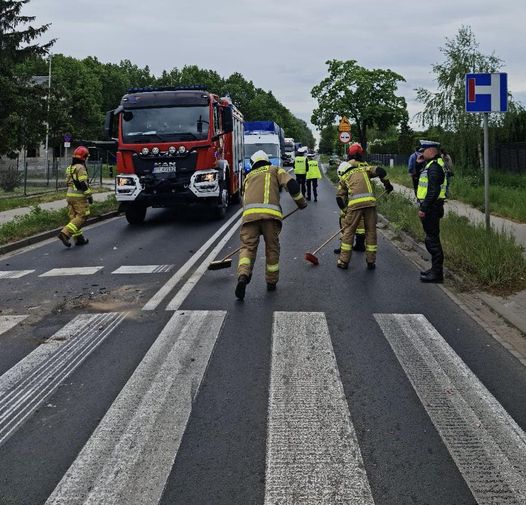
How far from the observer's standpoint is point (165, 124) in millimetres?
15039

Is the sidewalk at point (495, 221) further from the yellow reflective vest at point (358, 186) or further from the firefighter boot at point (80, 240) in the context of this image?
the firefighter boot at point (80, 240)

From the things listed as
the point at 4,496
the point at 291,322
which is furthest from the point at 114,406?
the point at 291,322

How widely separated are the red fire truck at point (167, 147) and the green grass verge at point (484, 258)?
18.7 feet

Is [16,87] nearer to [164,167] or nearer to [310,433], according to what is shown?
[164,167]

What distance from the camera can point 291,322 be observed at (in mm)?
6477

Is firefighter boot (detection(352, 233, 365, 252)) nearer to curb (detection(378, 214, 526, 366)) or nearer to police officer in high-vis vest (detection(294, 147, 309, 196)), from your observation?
curb (detection(378, 214, 526, 366))

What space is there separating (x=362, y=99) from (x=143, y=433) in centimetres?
4697

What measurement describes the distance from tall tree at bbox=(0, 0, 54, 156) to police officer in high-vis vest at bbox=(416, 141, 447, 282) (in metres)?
26.2

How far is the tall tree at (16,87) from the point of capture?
30.6 m

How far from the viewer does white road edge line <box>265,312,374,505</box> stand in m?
3.19

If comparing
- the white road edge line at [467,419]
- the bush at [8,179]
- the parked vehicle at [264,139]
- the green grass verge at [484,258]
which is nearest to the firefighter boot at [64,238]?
the green grass verge at [484,258]

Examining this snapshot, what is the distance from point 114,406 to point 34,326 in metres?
2.54

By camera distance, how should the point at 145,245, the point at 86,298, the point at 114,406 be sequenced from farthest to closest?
1. the point at 145,245
2. the point at 86,298
3. the point at 114,406

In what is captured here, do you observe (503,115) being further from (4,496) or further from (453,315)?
(4,496)
